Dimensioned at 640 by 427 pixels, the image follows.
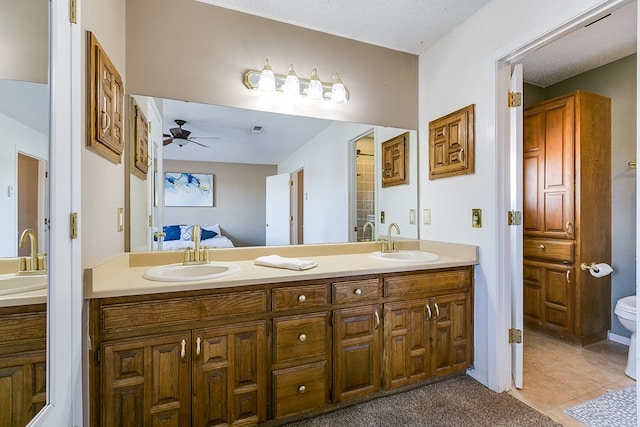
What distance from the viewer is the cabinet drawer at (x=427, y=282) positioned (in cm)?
168

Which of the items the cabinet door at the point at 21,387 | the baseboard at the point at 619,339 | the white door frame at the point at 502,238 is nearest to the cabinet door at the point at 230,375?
the cabinet door at the point at 21,387

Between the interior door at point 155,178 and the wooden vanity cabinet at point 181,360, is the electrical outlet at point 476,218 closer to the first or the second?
the wooden vanity cabinet at point 181,360

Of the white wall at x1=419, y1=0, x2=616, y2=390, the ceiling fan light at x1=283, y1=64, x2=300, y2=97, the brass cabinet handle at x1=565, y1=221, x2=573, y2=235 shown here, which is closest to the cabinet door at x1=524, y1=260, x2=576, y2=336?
the brass cabinet handle at x1=565, y1=221, x2=573, y2=235

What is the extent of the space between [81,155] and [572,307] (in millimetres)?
3338

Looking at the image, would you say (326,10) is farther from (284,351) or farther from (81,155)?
(284,351)

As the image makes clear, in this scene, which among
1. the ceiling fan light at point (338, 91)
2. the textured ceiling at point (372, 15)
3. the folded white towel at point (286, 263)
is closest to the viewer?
the folded white towel at point (286, 263)

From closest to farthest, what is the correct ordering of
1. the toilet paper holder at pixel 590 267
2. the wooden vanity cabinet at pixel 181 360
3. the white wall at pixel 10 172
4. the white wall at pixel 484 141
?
the white wall at pixel 10 172 → the wooden vanity cabinet at pixel 181 360 → the white wall at pixel 484 141 → the toilet paper holder at pixel 590 267

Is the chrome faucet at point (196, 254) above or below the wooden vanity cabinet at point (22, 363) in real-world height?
above

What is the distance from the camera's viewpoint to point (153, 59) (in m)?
1.66

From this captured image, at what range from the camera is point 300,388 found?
1474 millimetres

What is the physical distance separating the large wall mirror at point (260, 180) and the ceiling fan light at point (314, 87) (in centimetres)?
18

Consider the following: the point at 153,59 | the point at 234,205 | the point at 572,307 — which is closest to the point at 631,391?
the point at 572,307

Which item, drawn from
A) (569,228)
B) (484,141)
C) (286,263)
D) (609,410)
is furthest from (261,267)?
(569,228)

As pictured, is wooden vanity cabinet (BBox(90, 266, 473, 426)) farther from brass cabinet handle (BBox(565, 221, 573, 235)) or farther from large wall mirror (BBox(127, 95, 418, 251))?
brass cabinet handle (BBox(565, 221, 573, 235))
